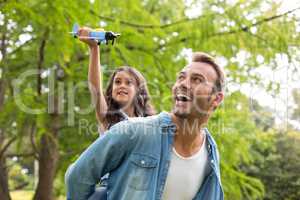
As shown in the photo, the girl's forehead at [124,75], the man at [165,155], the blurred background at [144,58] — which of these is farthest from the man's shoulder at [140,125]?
the blurred background at [144,58]

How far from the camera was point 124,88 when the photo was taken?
8.43 feet

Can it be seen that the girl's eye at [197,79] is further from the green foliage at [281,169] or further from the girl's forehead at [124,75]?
the green foliage at [281,169]

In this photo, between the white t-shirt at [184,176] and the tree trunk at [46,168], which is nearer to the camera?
the white t-shirt at [184,176]

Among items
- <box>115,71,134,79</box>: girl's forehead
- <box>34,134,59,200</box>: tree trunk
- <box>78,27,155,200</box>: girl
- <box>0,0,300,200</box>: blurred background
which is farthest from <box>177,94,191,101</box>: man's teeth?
<box>34,134,59,200</box>: tree trunk

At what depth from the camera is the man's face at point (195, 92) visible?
167 centimetres

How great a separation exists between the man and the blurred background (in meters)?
2.19

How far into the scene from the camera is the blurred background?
15.0 feet

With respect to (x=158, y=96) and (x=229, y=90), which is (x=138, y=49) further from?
(x=229, y=90)

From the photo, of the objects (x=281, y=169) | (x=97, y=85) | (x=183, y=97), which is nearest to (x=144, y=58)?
(x=97, y=85)

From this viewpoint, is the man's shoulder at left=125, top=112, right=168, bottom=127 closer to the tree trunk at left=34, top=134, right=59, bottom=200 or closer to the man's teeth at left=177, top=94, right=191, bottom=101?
the man's teeth at left=177, top=94, right=191, bottom=101

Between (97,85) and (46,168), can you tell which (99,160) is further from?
(46,168)

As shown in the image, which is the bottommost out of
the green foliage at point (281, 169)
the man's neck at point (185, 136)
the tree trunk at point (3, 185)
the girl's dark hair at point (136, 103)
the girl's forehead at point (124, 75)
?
the green foliage at point (281, 169)

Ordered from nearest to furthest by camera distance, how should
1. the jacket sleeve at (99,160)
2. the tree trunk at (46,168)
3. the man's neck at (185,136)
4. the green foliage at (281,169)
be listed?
the jacket sleeve at (99,160) < the man's neck at (185,136) < the tree trunk at (46,168) < the green foliage at (281,169)

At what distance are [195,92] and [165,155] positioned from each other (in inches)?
9.9
